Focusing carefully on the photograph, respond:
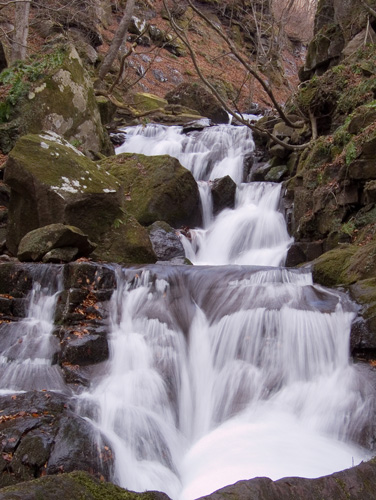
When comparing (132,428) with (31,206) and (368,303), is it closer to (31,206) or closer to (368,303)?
(368,303)

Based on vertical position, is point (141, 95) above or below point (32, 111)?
above

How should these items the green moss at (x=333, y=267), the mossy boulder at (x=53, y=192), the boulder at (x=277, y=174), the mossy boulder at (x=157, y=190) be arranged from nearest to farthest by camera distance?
1. the green moss at (x=333, y=267)
2. the mossy boulder at (x=53, y=192)
3. the mossy boulder at (x=157, y=190)
4. the boulder at (x=277, y=174)

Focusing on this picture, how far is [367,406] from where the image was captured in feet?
14.5

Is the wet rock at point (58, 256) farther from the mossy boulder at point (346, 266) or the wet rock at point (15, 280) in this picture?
the mossy boulder at point (346, 266)

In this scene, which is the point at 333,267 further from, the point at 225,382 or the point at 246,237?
the point at 246,237

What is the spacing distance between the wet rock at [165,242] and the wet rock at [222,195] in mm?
2362

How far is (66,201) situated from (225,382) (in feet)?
13.4

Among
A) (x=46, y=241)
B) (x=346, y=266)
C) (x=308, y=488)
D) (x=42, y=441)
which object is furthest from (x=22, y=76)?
(x=308, y=488)

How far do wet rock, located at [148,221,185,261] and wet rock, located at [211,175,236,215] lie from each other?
2362 mm

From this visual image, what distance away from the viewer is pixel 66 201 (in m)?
7.50

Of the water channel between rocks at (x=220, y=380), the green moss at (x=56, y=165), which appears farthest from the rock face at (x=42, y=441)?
the green moss at (x=56, y=165)

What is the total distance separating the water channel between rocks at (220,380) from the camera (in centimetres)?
389

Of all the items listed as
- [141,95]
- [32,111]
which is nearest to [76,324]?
[32,111]

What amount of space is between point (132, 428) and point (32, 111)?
8486 mm
